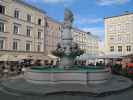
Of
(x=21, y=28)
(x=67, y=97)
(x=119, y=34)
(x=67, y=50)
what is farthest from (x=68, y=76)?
(x=119, y=34)

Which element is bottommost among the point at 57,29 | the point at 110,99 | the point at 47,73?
the point at 110,99

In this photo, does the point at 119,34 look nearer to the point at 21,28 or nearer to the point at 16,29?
the point at 21,28

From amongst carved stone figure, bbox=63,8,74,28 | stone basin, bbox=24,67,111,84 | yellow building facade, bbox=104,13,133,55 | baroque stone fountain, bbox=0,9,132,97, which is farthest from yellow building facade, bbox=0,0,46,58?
stone basin, bbox=24,67,111,84

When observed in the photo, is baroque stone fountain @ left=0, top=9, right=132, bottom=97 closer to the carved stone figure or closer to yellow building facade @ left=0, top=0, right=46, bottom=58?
the carved stone figure

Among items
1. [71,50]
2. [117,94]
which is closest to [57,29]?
[71,50]

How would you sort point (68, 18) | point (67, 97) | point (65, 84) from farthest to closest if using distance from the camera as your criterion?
point (68, 18) < point (65, 84) < point (67, 97)

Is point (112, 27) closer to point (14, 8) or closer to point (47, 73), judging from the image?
point (14, 8)

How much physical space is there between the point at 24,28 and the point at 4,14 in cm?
615

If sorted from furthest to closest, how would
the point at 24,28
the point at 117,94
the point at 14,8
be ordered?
1. the point at 24,28
2. the point at 14,8
3. the point at 117,94

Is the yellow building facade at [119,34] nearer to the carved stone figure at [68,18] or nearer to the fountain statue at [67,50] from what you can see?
the carved stone figure at [68,18]

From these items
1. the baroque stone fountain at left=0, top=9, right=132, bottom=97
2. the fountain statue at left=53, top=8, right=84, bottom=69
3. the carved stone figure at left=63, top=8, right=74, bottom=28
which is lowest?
the baroque stone fountain at left=0, top=9, right=132, bottom=97

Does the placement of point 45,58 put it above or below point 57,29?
below

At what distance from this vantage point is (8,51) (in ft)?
116

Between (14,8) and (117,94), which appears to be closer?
(117,94)
